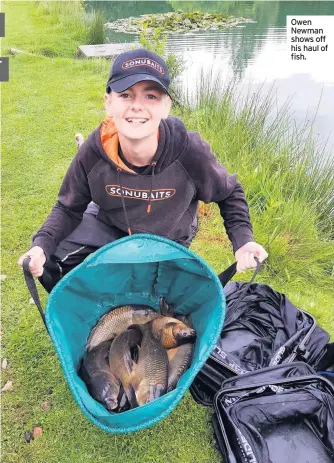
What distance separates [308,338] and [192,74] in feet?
17.5

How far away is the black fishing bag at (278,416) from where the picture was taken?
1.69m

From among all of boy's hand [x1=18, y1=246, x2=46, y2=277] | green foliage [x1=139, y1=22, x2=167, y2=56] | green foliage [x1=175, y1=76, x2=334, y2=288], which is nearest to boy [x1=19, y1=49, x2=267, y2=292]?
boy's hand [x1=18, y1=246, x2=46, y2=277]

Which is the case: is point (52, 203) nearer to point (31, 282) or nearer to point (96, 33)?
point (31, 282)

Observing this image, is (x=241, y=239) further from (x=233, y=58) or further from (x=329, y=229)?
(x=233, y=58)

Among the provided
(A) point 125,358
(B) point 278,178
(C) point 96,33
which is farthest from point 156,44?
(A) point 125,358

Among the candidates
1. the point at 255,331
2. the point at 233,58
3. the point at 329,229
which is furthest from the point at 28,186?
the point at 233,58

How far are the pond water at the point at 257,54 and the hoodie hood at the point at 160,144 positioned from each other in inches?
101

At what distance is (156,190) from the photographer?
1.85 m

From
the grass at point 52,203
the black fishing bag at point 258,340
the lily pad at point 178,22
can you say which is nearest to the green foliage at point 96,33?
the grass at point 52,203

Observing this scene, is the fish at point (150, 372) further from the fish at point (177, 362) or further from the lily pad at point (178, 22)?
the lily pad at point (178, 22)

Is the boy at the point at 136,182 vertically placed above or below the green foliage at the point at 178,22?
below

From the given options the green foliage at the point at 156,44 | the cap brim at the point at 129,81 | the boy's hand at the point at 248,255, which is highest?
the green foliage at the point at 156,44

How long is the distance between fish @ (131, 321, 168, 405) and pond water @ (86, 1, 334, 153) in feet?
9.69

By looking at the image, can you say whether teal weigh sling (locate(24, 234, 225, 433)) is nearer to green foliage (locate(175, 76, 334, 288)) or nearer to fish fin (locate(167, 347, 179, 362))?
fish fin (locate(167, 347, 179, 362))
